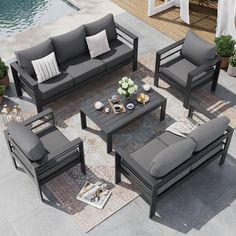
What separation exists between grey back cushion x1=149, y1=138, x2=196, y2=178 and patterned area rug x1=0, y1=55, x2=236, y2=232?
43.9 inches

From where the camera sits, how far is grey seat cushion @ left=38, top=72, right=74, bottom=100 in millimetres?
8250

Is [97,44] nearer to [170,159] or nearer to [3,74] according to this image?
[3,74]

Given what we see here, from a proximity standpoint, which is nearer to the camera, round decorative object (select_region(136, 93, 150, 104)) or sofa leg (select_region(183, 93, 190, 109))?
round decorative object (select_region(136, 93, 150, 104))

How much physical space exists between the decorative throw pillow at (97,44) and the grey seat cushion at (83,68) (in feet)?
0.61

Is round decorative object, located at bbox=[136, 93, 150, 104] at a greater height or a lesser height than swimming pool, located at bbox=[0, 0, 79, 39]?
greater

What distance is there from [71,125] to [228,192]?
3.35m

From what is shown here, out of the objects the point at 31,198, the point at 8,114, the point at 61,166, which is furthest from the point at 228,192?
the point at 8,114

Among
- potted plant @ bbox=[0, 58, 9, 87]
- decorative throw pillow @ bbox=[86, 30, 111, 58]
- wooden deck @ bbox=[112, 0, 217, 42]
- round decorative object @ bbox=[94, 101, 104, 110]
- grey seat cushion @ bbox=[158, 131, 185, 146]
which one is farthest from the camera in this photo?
wooden deck @ bbox=[112, 0, 217, 42]

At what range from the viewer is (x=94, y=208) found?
6.89 metres

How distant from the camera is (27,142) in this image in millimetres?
6367

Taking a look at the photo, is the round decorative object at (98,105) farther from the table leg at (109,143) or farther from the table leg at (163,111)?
the table leg at (163,111)

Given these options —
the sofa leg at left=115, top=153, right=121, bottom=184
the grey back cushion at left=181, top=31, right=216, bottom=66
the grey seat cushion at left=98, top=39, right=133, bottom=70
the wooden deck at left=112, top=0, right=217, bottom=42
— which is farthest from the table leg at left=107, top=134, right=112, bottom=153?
the wooden deck at left=112, top=0, right=217, bottom=42

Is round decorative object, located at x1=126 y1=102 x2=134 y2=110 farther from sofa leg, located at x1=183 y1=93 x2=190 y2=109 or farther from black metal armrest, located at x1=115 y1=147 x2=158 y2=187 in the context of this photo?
black metal armrest, located at x1=115 y1=147 x2=158 y2=187

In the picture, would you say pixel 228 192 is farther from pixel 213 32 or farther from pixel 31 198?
pixel 213 32
